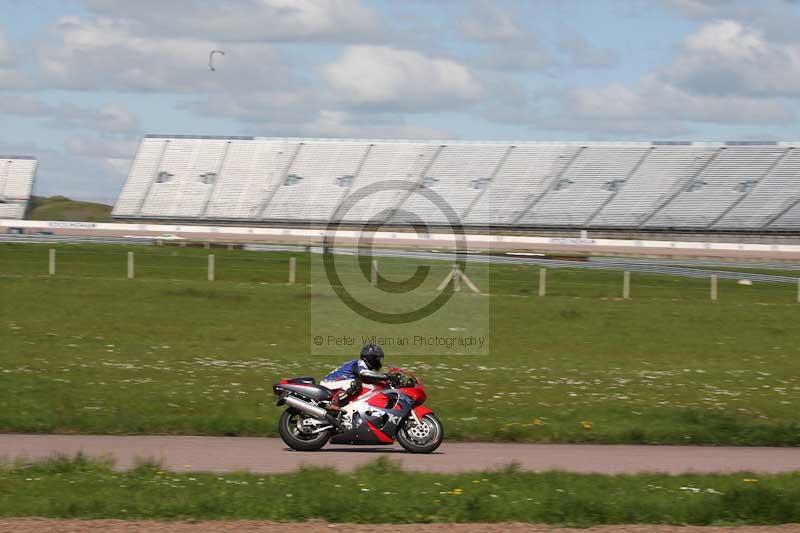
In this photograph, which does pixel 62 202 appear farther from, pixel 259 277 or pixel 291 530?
pixel 291 530

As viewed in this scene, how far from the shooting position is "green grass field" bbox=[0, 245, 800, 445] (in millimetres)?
15016

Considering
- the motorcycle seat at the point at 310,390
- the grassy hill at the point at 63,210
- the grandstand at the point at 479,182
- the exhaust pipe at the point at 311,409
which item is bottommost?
the exhaust pipe at the point at 311,409

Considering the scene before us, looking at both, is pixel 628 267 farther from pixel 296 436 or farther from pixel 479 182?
pixel 479 182

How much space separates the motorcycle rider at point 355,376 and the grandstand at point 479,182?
216 ft

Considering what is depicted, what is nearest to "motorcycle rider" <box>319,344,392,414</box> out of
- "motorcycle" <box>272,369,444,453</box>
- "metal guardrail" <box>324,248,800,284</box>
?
"motorcycle" <box>272,369,444,453</box>

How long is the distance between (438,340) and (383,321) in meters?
2.86

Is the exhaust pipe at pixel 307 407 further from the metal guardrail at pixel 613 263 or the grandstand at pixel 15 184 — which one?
the grandstand at pixel 15 184

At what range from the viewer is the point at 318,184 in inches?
3605

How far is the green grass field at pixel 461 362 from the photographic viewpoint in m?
15.0

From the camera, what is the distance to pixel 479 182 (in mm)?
88875

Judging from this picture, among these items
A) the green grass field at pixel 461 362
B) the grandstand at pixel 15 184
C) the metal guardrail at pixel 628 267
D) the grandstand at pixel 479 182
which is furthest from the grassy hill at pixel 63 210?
the green grass field at pixel 461 362

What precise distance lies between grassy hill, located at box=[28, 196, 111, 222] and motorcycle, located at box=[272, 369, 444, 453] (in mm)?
66404

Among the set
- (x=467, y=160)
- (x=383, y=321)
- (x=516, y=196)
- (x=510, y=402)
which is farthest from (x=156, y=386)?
(x=467, y=160)

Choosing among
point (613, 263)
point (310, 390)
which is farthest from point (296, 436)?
point (613, 263)
